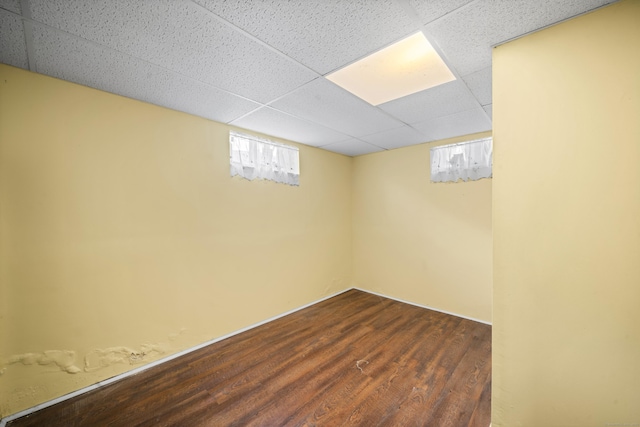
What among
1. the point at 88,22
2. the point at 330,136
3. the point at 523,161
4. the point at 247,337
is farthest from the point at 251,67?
the point at 247,337

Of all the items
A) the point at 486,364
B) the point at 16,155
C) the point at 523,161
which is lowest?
the point at 486,364

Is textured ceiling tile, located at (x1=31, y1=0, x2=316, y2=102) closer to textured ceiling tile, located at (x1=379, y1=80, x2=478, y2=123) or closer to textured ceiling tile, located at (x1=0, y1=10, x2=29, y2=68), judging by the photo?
textured ceiling tile, located at (x1=0, y1=10, x2=29, y2=68)

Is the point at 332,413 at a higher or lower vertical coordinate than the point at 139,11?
lower

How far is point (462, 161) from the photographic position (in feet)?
9.10

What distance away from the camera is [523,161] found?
1.16m

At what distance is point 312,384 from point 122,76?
104 inches

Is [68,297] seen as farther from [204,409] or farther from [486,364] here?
[486,364]

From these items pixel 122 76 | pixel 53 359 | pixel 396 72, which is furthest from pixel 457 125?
pixel 53 359

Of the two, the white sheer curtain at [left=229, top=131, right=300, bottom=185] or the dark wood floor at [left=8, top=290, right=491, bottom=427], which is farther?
the white sheer curtain at [left=229, top=131, right=300, bottom=185]

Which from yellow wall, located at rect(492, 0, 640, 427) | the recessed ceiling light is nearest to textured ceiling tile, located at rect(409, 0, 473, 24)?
the recessed ceiling light

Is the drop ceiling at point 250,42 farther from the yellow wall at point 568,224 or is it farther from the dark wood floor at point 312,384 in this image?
the dark wood floor at point 312,384

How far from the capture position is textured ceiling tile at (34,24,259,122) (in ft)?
4.09

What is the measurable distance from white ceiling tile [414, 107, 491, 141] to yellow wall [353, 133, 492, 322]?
0.20m

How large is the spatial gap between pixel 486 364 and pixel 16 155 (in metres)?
3.86
